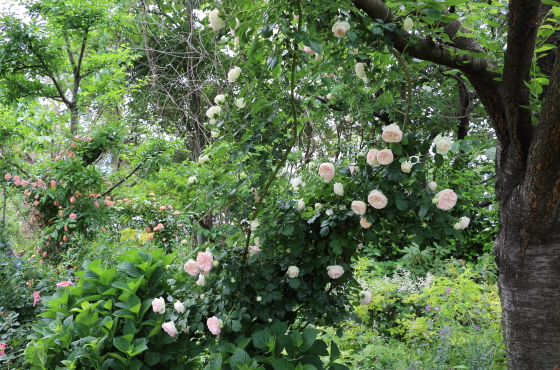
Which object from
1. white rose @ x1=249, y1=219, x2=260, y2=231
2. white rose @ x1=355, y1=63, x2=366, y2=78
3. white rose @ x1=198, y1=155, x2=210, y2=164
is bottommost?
white rose @ x1=249, y1=219, x2=260, y2=231

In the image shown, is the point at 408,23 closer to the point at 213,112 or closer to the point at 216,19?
the point at 216,19

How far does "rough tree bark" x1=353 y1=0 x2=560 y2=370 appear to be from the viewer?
1506mm

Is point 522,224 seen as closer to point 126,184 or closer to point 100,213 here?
point 100,213

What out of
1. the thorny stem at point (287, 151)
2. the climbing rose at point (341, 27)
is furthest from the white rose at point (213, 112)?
the climbing rose at point (341, 27)

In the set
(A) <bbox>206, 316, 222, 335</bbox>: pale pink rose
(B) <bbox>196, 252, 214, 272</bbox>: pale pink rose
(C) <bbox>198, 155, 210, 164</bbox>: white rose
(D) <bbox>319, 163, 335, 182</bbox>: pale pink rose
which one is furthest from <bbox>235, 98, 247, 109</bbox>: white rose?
(A) <bbox>206, 316, 222, 335</bbox>: pale pink rose

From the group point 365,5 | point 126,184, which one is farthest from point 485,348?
point 126,184

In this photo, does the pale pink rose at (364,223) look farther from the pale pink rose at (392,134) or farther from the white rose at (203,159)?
the white rose at (203,159)

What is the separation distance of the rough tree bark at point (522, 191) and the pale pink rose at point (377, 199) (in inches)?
22.7

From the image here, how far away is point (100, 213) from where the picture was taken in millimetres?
4250

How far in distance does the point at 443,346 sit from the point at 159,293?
6.74 ft

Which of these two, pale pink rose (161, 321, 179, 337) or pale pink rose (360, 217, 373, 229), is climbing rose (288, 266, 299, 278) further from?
pale pink rose (161, 321, 179, 337)

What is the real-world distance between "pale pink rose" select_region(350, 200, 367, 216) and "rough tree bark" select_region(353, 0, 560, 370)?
2.03ft

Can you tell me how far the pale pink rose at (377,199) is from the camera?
57.5 inches

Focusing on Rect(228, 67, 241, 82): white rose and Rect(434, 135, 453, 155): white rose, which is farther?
Rect(228, 67, 241, 82): white rose
